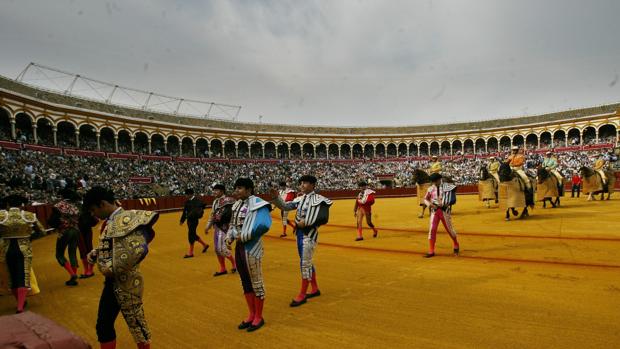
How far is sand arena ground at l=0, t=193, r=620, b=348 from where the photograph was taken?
3211 millimetres

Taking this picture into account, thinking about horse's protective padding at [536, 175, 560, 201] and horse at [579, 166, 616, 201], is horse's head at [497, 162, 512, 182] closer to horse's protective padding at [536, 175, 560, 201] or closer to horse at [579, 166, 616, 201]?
horse's protective padding at [536, 175, 560, 201]

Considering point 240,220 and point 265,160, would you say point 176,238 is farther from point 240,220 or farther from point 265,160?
point 265,160

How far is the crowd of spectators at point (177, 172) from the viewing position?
21.0 metres

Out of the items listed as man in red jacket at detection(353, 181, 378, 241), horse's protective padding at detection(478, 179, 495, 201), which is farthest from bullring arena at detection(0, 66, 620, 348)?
horse's protective padding at detection(478, 179, 495, 201)

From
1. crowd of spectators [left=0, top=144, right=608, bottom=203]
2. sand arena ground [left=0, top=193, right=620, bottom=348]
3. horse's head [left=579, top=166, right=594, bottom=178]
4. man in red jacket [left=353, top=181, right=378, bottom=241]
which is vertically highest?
crowd of spectators [left=0, top=144, right=608, bottom=203]

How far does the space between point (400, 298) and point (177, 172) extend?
3556 centimetres

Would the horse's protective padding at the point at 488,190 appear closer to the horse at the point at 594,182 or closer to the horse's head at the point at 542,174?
the horse's head at the point at 542,174

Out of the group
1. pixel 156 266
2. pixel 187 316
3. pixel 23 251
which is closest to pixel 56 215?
pixel 23 251

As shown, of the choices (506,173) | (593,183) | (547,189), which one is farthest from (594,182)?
(506,173)

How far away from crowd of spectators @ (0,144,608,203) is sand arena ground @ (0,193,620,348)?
33.0 ft

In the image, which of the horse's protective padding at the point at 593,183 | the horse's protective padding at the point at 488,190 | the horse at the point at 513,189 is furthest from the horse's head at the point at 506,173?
the horse's protective padding at the point at 593,183

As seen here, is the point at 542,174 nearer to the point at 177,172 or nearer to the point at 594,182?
the point at 594,182

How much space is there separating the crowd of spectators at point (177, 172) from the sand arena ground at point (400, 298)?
1005cm

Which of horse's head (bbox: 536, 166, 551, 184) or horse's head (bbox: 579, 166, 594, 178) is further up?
horse's head (bbox: 579, 166, 594, 178)
